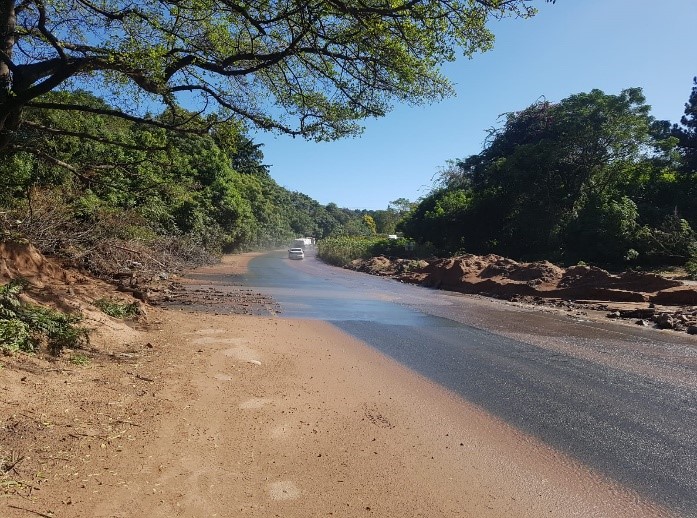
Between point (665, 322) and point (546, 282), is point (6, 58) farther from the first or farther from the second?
point (546, 282)

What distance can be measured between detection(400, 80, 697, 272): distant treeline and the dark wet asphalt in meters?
15.6

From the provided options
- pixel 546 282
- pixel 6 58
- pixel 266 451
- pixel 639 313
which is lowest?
pixel 266 451

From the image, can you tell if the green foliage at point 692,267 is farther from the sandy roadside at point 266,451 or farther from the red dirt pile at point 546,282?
the sandy roadside at point 266,451

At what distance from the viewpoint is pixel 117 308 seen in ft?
32.9

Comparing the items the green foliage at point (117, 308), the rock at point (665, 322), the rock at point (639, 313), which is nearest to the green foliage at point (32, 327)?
the green foliage at point (117, 308)

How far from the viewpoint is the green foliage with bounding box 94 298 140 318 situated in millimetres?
9773

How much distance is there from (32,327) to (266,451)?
12.2 ft

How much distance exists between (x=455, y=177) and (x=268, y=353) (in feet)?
171

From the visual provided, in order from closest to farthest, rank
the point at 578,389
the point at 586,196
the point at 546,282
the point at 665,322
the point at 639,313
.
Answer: the point at 578,389 → the point at 665,322 → the point at 639,313 → the point at 546,282 → the point at 586,196

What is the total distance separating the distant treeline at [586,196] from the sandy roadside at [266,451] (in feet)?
73.0

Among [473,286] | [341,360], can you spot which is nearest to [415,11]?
[341,360]

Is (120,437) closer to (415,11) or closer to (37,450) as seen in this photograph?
(37,450)

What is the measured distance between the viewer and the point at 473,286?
25.2 m

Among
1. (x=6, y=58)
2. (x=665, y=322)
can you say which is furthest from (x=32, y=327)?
(x=665, y=322)
